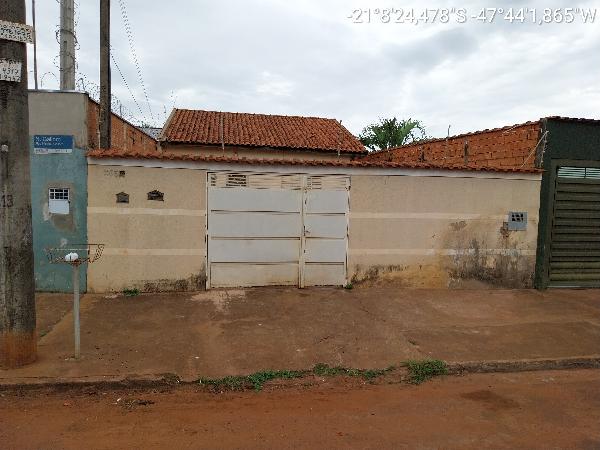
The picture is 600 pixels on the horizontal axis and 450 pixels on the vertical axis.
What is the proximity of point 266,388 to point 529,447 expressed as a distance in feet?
8.32

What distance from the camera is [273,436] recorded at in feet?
11.7

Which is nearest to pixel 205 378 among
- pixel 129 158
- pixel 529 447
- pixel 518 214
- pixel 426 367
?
pixel 426 367

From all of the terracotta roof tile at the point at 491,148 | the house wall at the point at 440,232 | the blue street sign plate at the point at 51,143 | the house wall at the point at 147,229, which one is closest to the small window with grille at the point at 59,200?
the house wall at the point at 147,229

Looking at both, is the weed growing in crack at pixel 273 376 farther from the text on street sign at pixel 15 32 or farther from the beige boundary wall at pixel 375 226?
the text on street sign at pixel 15 32

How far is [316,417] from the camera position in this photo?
12.9 feet

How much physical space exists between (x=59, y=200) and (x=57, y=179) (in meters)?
0.37

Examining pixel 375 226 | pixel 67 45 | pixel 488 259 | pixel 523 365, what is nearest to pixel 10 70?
pixel 375 226

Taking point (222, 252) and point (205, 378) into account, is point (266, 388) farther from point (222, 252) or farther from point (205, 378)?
point (222, 252)

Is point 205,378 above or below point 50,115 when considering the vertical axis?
below

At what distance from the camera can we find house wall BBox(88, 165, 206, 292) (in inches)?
294

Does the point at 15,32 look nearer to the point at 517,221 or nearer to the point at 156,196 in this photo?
the point at 156,196

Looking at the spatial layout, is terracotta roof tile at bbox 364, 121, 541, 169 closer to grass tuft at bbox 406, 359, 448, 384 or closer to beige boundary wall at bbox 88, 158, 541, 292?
beige boundary wall at bbox 88, 158, 541, 292

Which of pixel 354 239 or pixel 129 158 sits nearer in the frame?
pixel 129 158

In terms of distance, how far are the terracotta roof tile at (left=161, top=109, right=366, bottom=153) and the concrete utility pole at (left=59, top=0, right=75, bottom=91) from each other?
364cm
